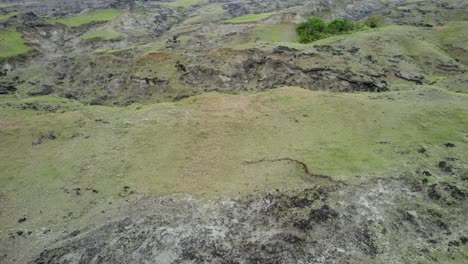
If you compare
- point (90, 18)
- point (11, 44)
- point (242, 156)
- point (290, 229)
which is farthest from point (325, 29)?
point (90, 18)

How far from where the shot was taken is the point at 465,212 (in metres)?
22.8

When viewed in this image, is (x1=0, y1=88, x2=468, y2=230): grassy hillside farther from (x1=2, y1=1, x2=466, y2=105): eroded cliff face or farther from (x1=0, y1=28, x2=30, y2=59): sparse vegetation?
(x1=0, y1=28, x2=30, y2=59): sparse vegetation

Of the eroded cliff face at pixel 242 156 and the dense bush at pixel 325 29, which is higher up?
the dense bush at pixel 325 29

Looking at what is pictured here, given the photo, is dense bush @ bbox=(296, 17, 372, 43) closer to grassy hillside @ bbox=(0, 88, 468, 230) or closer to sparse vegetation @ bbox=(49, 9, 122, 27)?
grassy hillside @ bbox=(0, 88, 468, 230)

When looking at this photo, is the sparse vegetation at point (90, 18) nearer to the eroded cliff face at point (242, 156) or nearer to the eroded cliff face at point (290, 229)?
the eroded cliff face at point (242, 156)

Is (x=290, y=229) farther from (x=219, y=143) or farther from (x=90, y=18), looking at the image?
(x=90, y=18)

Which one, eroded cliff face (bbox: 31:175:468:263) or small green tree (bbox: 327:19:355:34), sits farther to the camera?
small green tree (bbox: 327:19:355:34)

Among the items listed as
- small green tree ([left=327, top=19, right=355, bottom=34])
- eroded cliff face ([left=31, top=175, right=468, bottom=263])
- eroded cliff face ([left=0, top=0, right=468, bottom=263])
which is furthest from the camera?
small green tree ([left=327, top=19, right=355, bottom=34])

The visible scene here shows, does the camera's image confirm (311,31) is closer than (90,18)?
Yes

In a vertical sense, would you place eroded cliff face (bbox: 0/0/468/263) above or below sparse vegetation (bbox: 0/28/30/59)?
below

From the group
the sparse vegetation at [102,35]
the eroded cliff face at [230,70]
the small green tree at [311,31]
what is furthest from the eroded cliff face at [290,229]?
the sparse vegetation at [102,35]

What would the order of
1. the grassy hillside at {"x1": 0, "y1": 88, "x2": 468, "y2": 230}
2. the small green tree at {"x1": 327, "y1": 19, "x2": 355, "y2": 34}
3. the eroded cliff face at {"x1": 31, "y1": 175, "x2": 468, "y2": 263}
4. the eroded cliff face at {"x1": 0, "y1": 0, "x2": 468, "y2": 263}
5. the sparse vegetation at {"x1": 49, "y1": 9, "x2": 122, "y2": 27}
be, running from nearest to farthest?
the eroded cliff face at {"x1": 31, "y1": 175, "x2": 468, "y2": 263} → the eroded cliff face at {"x1": 0, "y1": 0, "x2": 468, "y2": 263} → the grassy hillside at {"x1": 0, "y1": 88, "x2": 468, "y2": 230} → the small green tree at {"x1": 327, "y1": 19, "x2": 355, "y2": 34} → the sparse vegetation at {"x1": 49, "y1": 9, "x2": 122, "y2": 27}

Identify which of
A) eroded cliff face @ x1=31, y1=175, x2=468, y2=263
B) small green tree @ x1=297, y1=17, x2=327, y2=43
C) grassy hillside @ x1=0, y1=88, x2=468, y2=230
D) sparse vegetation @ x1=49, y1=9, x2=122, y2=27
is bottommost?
eroded cliff face @ x1=31, y1=175, x2=468, y2=263

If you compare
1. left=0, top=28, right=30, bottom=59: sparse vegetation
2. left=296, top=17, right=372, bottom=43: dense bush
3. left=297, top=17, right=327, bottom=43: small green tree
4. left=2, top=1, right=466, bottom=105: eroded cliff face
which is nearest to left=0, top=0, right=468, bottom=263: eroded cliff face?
left=2, top=1, right=466, bottom=105: eroded cliff face
